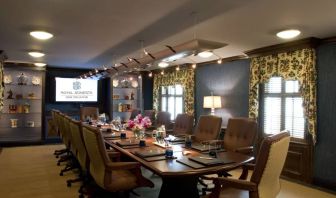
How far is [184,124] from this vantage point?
17.2 feet

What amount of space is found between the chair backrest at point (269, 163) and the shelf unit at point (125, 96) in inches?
291

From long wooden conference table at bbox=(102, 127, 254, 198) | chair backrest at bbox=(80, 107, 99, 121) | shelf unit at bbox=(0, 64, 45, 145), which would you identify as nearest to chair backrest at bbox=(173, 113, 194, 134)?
long wooden conference table at bbox=(102, 127, 254, 198)

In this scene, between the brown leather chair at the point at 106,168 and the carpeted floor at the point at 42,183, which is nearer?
the brown leather chair at the point at 106,168

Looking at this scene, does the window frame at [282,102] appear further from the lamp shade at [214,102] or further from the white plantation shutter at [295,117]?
the lamp shade at [214,102]

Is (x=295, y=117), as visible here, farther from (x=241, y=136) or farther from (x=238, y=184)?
(x=238, y=184)

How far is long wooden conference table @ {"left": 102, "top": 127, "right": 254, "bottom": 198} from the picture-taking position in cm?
241

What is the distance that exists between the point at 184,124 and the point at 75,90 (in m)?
4.86

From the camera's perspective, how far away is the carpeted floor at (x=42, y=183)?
3.96m

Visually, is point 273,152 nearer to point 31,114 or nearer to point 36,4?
point 36,4

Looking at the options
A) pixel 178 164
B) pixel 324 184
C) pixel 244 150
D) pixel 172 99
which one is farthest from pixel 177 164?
pixel 172 99

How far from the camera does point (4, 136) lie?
25.6 feet

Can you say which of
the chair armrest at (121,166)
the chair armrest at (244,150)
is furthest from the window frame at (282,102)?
the chair armrest at (121,166)

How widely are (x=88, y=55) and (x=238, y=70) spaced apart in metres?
3.32

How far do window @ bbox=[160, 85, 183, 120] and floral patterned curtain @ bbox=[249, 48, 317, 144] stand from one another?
309cm
